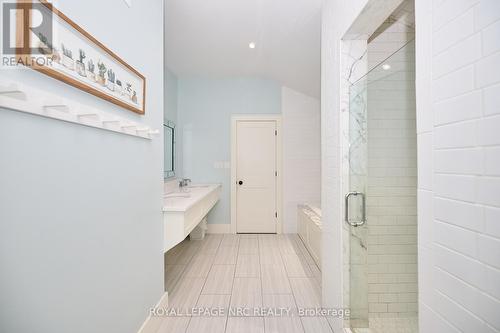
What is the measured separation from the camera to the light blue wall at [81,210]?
80 centimetres

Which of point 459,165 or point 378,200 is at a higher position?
point 459,165

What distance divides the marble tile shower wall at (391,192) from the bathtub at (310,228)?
1.16 meters

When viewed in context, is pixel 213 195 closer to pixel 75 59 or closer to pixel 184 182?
pixel 184 182

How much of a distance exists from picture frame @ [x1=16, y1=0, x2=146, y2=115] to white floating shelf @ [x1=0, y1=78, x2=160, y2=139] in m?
0.08

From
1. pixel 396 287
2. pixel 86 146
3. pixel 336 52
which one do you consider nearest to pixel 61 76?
pixel 86 146

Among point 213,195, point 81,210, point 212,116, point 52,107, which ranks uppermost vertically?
point 212,116

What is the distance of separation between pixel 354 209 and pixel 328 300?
31.4 inches

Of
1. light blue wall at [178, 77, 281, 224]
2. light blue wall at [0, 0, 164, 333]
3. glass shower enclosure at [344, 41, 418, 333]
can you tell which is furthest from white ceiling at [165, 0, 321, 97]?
glass shower enclosure at [344, 41, 418, 333]

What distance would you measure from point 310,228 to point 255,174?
57.6 inches

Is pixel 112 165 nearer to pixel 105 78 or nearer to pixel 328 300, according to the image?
pixel 105 78

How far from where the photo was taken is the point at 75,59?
3.45ft

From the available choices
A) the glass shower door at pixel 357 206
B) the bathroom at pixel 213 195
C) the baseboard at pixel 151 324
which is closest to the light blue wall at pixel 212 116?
the bathroom at pixel 213 195

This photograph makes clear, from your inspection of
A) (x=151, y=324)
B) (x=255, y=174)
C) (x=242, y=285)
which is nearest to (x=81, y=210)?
(x=151, y=324)

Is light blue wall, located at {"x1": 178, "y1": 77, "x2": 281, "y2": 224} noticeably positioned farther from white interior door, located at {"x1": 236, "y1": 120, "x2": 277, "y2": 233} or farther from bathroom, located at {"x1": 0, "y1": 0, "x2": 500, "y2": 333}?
bathroom, located at {"x1": 0, "y1": 0, "x2": 500, "y2": 333}
